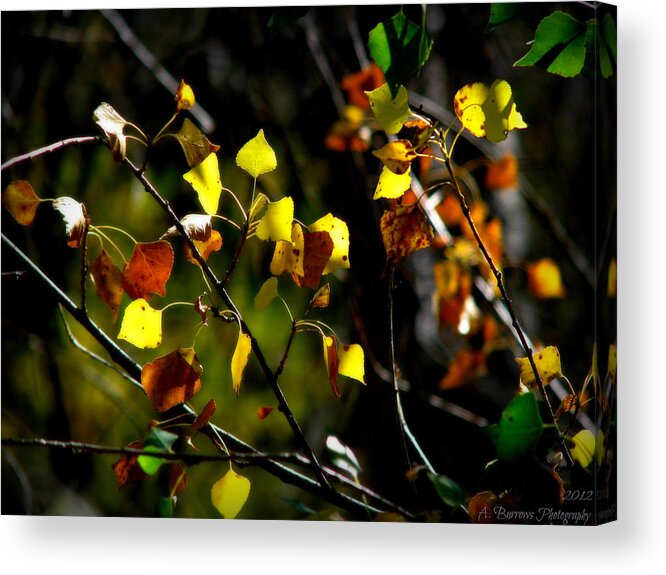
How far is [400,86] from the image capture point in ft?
4.96

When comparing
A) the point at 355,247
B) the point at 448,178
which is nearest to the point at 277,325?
the point at 355,247

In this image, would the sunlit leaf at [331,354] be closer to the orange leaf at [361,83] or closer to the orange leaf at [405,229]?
the orange leaf at [405,229]

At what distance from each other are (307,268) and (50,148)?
1.39ft

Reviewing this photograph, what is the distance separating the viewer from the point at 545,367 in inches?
61.1

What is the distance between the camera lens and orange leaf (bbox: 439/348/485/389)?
1581 mm

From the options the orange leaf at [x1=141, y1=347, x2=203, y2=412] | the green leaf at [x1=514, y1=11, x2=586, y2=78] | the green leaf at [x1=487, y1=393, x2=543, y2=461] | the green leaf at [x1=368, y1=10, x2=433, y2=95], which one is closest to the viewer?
the green leaf at [x1=368, y1=10, x2=433, y2=95]

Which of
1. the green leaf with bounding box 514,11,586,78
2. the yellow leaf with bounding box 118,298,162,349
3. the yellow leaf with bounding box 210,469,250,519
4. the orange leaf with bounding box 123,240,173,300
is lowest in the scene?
the yellow leaf with bounding box 210,469,250,519

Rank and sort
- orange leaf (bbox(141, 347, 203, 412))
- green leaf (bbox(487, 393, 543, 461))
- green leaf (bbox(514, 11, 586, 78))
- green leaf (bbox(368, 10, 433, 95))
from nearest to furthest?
green leaf (bbox(368, 10, 433, 95)) → green leaf (bbox(514, 11, 586, 78)) → green leaf (bbox(487, 393, 543, 461)) → orange leaf (bbox(141, 347, 203, 412))

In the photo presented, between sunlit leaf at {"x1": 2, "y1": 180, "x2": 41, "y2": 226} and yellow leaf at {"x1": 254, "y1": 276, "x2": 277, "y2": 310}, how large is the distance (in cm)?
36

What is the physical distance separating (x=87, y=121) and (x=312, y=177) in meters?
0.34

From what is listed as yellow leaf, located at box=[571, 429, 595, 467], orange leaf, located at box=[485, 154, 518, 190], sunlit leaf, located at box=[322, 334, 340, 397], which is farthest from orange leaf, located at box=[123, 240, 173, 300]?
yellow leaf, located at box=[571, 429, 595, 467]

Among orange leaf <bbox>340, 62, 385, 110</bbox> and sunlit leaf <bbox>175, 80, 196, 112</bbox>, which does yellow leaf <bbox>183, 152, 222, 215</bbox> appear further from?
orange leaf <bbox>340, 62, 385, 110</bbox>

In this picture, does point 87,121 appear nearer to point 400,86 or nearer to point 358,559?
point 400,86

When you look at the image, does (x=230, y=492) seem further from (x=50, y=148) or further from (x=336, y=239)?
(x=50, y=148)
